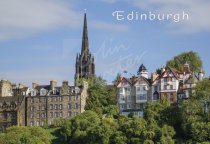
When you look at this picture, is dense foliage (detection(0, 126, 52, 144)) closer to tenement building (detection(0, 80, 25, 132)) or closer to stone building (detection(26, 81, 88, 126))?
stone building (detection(26, 81, 88, 126))

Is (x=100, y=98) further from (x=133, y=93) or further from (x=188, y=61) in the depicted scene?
(x=188, y=61)

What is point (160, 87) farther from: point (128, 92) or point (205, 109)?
point (205, 109)

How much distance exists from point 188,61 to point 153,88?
43.2ft

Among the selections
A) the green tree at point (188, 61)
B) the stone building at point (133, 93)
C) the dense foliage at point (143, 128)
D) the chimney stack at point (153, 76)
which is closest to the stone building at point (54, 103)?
the stone building at point (133, 93)

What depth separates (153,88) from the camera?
105 m

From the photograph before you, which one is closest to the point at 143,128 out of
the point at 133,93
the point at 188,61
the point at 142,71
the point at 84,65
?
the point at 133,93

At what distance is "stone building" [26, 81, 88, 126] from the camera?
10844 centimetres

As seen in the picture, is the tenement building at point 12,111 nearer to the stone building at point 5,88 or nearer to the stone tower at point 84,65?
the stone building at point 5,88

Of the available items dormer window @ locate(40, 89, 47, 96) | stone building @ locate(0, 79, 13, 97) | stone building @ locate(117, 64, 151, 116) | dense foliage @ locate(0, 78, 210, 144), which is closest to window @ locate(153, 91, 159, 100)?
stone building @ locate(117, 64, 151, 116)

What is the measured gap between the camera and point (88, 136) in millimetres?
93000

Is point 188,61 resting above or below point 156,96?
above

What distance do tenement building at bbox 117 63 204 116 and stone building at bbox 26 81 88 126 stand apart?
6164 millimetres

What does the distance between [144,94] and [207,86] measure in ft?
48.8

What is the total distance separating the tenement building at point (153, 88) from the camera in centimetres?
10269
